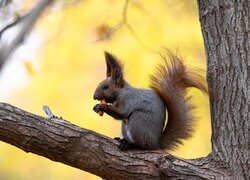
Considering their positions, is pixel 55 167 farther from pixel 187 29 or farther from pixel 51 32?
pixel 187 29

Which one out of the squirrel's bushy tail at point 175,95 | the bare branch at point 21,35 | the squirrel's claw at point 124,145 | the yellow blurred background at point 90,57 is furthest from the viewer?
the yellow blurred background at point 90,57

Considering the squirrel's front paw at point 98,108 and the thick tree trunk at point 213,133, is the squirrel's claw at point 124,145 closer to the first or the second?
the thick tree trunk at point 213,133

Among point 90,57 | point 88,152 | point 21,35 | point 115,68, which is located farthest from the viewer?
point 90,57

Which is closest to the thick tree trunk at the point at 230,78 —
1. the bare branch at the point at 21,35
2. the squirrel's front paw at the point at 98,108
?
the squirrel's front paw at the point at 98,108

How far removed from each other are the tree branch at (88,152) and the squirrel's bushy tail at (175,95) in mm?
260

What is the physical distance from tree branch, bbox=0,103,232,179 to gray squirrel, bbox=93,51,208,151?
15 centimetres

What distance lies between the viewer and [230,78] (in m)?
2.57

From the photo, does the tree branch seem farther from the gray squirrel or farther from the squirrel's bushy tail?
the squirrel's bushy tail

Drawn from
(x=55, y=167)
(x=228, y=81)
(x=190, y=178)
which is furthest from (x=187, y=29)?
(x=190, y=178)

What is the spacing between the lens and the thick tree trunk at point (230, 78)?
2.52 m

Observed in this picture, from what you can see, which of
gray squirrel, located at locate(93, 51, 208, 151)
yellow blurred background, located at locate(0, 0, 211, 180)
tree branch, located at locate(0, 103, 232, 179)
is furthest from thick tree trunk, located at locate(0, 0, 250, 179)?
yellow blurred background, located at locate(0, 0, 211, 180)

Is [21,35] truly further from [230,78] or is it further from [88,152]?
[230,78]

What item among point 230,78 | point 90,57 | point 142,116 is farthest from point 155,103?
point 90,57

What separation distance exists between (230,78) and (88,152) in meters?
0.81
